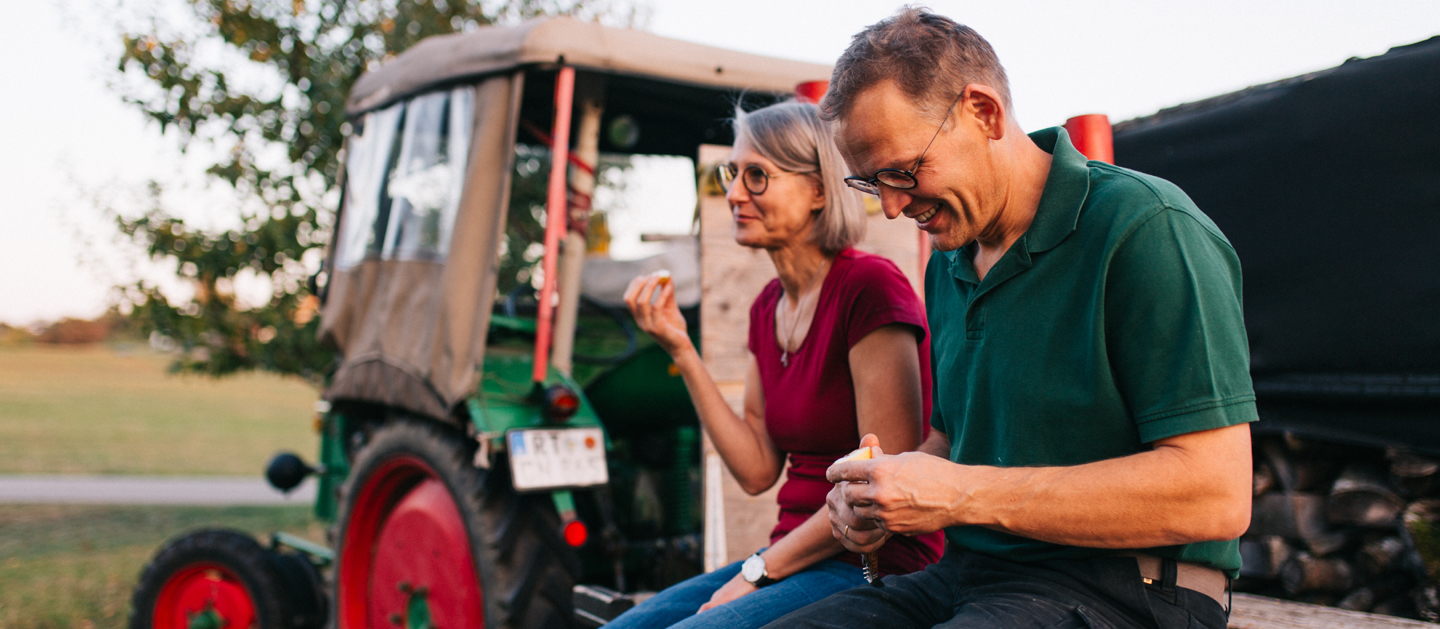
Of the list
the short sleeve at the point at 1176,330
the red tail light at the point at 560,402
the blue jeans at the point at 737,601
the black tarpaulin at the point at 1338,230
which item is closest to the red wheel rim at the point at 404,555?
the red tail light at the point at 560,402

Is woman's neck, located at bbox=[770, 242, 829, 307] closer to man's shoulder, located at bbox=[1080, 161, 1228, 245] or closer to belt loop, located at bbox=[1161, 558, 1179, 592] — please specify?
man's shoulder, located at bbox=[1080, 161, 1228, 245]

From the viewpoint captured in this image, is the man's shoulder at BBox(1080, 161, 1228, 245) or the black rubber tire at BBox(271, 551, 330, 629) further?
the black rubber tire at BBox(271, 551, 330, 629)

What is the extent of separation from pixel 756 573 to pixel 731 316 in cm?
150

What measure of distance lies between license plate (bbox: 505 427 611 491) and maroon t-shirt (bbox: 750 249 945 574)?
4.30 ft

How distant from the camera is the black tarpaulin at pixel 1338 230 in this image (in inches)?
101

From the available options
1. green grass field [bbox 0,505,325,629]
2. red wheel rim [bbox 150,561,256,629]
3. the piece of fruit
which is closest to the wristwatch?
the piece of fruit

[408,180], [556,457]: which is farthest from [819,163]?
[408,180]

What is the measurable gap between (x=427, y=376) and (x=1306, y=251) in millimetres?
3053

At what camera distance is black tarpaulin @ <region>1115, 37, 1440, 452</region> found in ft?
8.39

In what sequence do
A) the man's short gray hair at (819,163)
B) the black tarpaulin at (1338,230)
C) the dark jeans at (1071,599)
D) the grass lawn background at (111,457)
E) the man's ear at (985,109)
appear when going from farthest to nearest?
1. the grass lawn background at (111,457)
2. the black tarpaulin at (1338,230)
3. the man's short gray hair at (819,163)
4. the man's ear at (985,109)
5. the dark jeans at (1071,599)

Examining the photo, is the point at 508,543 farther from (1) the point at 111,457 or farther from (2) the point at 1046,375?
(1) the point at 111,457

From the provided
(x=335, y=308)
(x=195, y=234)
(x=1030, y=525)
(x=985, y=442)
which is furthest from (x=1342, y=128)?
(x=195, y=234)

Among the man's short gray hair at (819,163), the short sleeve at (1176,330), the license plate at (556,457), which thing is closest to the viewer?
the short sleeve at (1176,330)

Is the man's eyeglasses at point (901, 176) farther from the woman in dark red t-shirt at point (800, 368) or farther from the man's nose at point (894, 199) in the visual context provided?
the woman in dark red t-shirt at point (800, 368)
